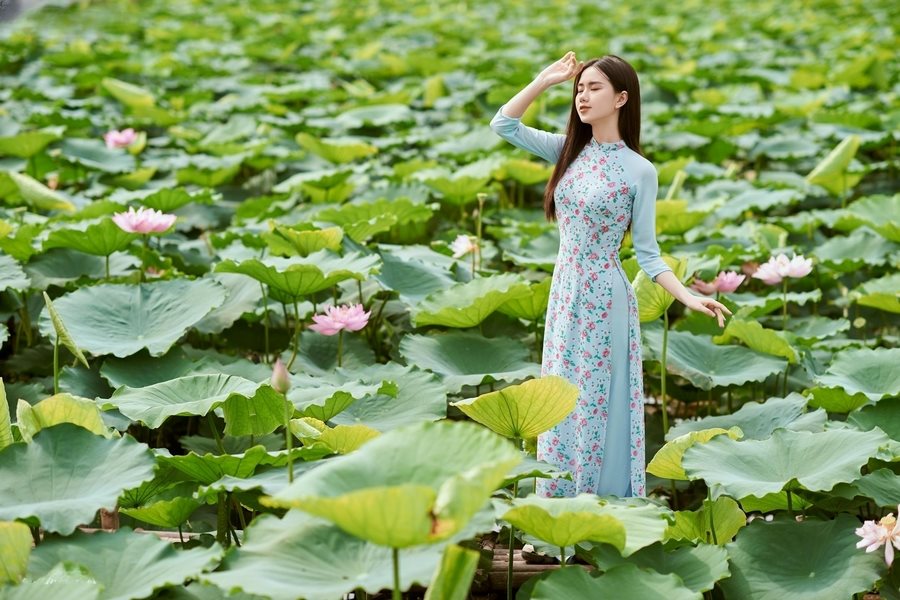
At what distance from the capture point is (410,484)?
3.75ft

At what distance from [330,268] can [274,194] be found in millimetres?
1797

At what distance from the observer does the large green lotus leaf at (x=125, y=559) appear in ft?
4.52

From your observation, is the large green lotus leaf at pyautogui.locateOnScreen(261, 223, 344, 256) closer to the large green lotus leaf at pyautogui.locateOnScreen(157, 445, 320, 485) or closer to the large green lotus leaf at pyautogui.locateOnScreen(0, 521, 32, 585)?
the large green lotus leaf at pyautogui.locateOnScreen(157, 445, 320, 485)

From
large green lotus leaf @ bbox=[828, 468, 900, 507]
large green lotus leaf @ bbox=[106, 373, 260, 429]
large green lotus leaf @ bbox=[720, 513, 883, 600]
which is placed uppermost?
large green lotus leaf @ bbox=[106, 373, 260, 429]

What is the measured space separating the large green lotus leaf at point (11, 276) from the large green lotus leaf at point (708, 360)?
4.40 ft

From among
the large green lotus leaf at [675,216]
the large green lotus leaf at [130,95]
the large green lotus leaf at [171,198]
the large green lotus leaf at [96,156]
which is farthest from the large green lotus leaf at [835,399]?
the large green lotus leaf at [130,95]

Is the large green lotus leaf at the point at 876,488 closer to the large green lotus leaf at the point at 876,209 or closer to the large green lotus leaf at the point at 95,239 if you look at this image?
the large green lotus leaf at the point at 876,209

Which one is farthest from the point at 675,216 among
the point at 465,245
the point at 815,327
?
the point at 465,245

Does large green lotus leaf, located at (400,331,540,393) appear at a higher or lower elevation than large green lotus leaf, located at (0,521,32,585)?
lower

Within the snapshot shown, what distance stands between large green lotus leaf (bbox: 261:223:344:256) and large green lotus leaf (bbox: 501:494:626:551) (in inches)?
39.3

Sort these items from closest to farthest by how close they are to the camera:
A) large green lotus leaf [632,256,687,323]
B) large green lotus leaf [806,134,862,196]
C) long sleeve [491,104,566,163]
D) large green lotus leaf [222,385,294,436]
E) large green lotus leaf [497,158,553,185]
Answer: large green lotus leaf [222,385,294,436] < long sleeve [491,104,566,163] < large green lotus leaf [632,256,687,323] < large green lotus leaf [806,134,862,196] < large green lotus leaf [497,158,553,185]

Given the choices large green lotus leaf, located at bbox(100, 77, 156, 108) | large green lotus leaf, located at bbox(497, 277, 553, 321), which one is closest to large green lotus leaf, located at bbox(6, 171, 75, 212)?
large green lotus leaf, located at bbox(497, 277, 553, 321)

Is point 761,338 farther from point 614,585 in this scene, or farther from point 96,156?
point 96,156

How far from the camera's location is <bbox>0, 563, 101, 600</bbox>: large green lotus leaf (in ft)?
4.22
